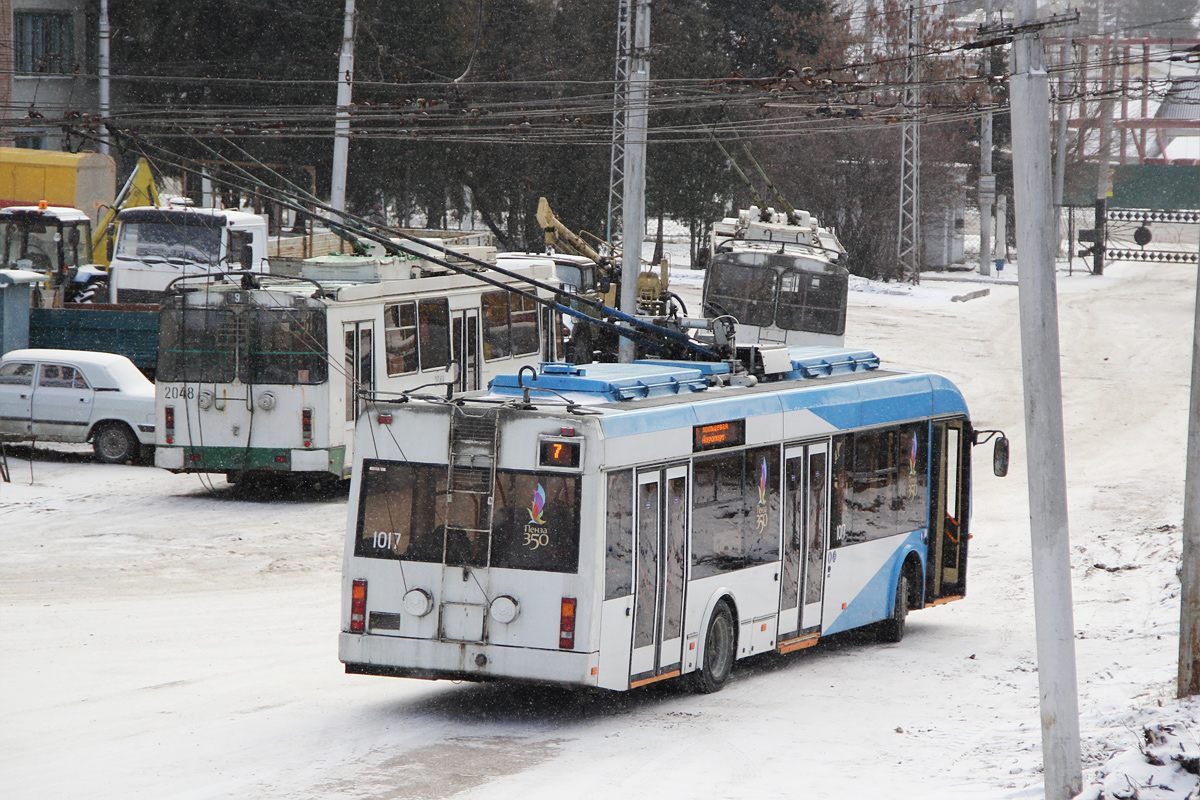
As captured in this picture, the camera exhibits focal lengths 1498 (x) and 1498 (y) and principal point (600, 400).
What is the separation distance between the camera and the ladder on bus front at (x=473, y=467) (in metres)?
9.83

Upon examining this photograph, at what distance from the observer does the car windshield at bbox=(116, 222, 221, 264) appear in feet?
88.4

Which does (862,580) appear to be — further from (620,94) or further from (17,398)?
(17,398)

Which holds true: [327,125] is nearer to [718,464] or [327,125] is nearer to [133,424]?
[133,424]

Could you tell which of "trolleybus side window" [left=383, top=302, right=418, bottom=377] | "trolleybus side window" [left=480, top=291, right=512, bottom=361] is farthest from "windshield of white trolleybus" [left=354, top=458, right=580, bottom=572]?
"trolleybus side window" [left=480, top=291, right=512, bottom=361]

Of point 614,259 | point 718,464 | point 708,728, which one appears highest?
point 614,259

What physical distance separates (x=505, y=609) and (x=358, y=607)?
1072mm

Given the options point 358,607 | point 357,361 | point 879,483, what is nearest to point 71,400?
point 357,361

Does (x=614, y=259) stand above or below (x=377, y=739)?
above

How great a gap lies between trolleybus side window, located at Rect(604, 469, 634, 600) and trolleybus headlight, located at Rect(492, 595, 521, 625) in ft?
1.94

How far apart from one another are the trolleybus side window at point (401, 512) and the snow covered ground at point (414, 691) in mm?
1118

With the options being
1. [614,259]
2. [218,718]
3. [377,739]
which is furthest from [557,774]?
[614,259]

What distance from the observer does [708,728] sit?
9.77 metres

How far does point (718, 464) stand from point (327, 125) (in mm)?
35358

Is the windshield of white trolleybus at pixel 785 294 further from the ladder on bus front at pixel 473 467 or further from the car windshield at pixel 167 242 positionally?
the ladder on bus front at pixel 473 467
